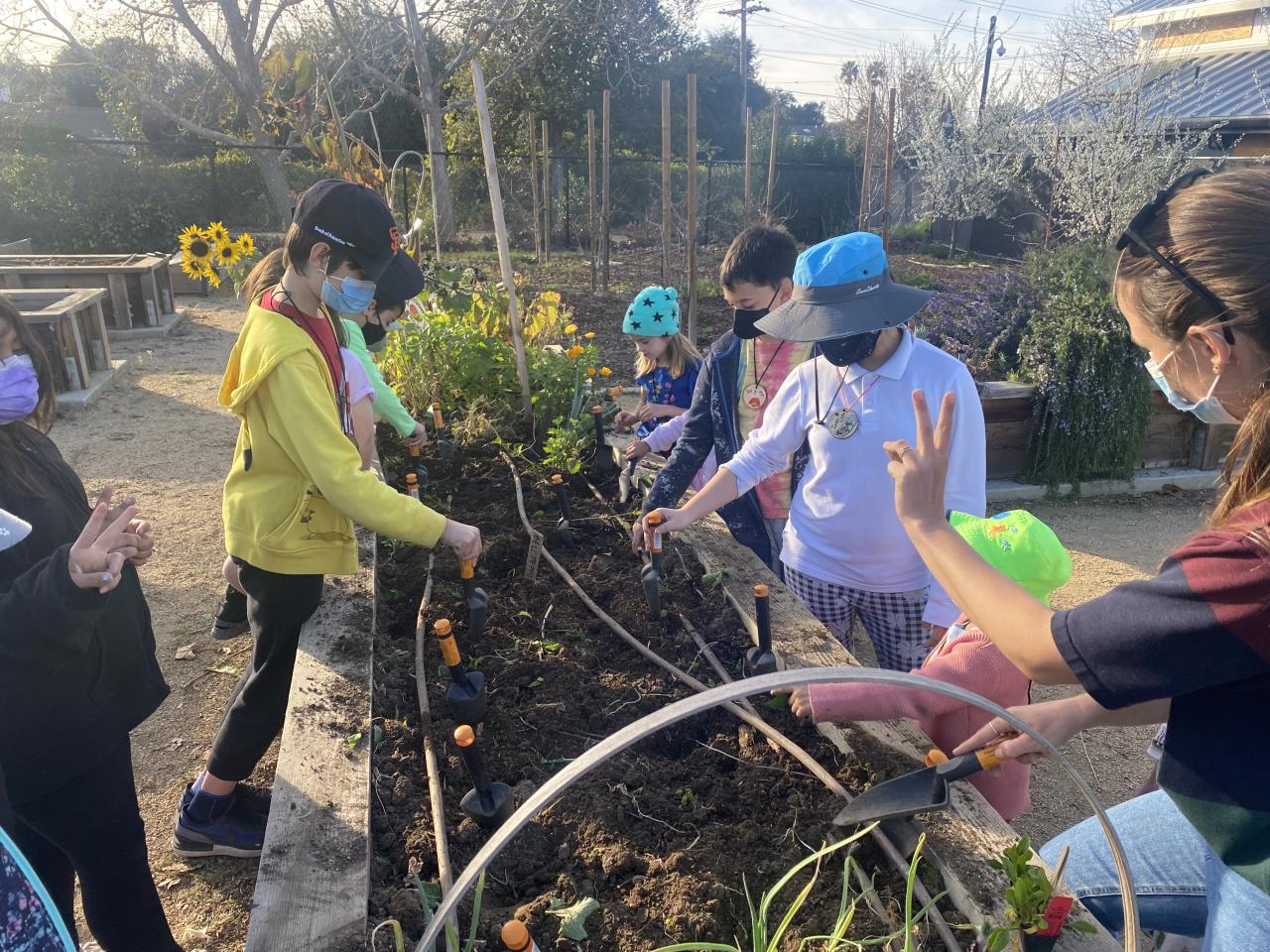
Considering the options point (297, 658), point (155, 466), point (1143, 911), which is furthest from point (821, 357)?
point (155, 466)

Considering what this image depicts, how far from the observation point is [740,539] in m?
3.35

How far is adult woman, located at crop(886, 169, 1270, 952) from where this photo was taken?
3.49ft

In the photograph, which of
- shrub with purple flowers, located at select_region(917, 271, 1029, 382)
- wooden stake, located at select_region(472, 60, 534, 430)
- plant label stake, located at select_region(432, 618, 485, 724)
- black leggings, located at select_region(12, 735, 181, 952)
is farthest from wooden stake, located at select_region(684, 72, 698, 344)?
black leggings, located at select_region(12, 735, 181, 952)

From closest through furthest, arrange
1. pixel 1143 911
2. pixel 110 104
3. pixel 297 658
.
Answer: pixel 1143 911, pixel 297 658, pixel 110 104

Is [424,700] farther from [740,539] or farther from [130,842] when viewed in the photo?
[740,539]

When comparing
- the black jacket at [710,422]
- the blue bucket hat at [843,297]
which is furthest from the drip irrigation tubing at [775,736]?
the blue bucket hat at [843,297]

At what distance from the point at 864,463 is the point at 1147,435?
4438mm

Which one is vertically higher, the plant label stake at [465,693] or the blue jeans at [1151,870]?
the plant label stake at [465,693]

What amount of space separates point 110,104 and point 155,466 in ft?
73.4

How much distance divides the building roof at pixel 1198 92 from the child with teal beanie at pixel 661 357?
13340 mm

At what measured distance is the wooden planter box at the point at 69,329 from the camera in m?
6.62

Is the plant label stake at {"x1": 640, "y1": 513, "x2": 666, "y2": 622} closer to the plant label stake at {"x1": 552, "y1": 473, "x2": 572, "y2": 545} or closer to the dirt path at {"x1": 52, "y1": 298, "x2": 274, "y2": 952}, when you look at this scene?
the plant label stake at {"x1": 552, "y1": 473, "x2": 572, "y2": 545}

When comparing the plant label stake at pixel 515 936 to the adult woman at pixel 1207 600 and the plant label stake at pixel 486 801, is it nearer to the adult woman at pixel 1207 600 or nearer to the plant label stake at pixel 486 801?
the plant label stake at pixel 486 801

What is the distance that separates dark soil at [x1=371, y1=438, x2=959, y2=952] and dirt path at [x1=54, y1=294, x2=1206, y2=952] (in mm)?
820
